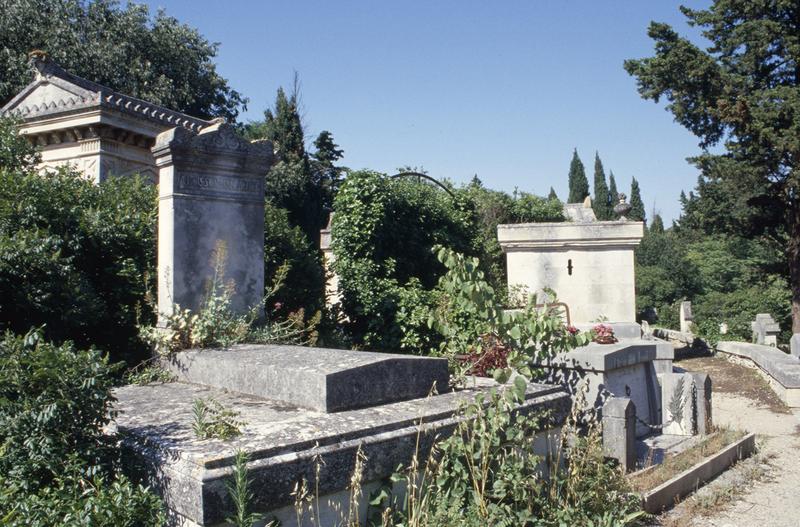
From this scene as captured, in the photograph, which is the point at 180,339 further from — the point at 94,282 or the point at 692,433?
the point at 692,433

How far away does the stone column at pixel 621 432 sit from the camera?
5.51 m

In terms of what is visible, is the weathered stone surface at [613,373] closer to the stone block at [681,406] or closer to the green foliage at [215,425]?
the stone block at [681,406]

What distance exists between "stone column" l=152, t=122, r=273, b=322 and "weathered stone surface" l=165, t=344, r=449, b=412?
98cm

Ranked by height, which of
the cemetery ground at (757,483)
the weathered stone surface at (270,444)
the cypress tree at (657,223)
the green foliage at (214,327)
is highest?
the cypress tree at (657,223)

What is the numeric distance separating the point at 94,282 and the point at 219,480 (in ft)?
13.2

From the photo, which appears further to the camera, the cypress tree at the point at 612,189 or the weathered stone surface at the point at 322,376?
the cypress tree at the point at 612,189

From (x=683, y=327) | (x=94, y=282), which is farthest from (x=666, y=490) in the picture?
(x=683, y=327)

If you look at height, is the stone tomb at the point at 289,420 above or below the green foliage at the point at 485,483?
above

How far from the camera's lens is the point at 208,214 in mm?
5602

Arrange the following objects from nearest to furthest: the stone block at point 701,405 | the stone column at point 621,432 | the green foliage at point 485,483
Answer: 1. the green foliage at point 485,483
2. the stone column at point 621,432
3. the stone block at point 701,405

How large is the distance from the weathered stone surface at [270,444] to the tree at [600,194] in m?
52.0

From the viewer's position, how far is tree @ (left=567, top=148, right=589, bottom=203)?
56.1 metres

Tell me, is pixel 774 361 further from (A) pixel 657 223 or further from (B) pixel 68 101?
(A) pixel 657 223

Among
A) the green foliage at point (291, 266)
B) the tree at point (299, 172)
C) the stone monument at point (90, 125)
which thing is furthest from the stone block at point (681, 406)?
the tree at point (299, 172)
